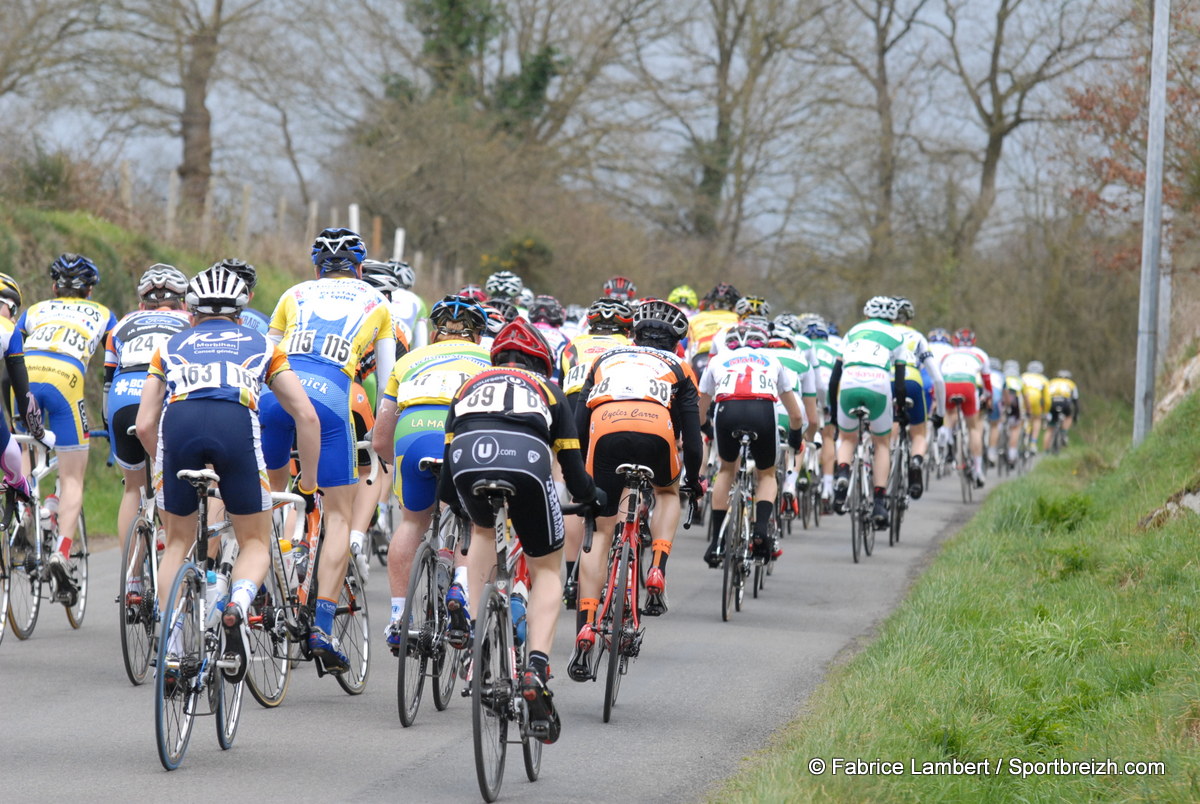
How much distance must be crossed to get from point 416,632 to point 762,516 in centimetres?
458

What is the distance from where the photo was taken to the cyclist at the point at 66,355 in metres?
10.4

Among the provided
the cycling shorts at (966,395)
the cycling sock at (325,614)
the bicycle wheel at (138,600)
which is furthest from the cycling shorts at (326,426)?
the cycling shorts at (966,395)

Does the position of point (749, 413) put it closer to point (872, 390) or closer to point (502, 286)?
point (502, 286)

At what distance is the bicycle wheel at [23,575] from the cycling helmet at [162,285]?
1.44 metres

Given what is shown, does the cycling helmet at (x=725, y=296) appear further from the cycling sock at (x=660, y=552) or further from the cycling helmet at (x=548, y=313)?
the cycling sock at (x=660, y=552)

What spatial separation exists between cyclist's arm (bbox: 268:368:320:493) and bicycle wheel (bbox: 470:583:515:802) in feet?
5.32

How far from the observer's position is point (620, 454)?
8906 mm

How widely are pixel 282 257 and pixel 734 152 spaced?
21213 millimetres

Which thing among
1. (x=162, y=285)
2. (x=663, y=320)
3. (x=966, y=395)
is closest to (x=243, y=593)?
(x=162, y=285)

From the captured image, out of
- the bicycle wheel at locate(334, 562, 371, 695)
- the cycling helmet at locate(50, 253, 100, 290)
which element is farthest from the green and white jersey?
the bicycle wheel at locate(334, 562, 371, 695)

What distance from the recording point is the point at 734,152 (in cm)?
4850

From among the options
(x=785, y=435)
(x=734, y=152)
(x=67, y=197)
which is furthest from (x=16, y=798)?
(x=734, y=152)

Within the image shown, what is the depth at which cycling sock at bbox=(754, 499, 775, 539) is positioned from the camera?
11.7m

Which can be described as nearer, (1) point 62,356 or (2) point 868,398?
(1) point 62,356
